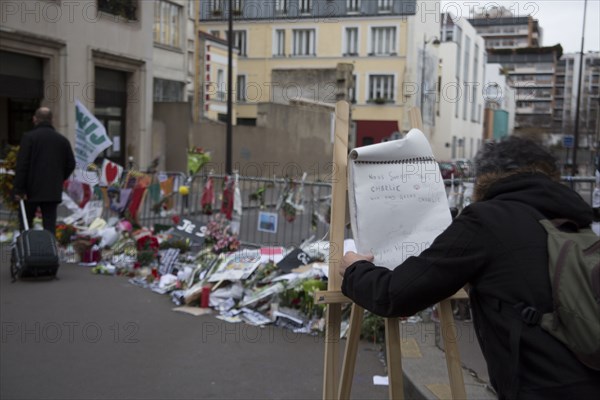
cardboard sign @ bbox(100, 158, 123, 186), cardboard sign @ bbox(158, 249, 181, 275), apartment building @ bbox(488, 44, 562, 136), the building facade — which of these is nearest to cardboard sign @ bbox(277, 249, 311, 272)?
cardboard sign @ bbox(158, 249, 181, 275)

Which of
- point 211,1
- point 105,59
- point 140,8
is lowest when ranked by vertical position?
point 105,59

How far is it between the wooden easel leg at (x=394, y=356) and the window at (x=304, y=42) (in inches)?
1660

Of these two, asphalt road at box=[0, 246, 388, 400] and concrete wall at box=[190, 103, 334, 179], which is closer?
asphalt road at box=[0, 246, 388, 400]

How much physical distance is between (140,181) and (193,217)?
1.26m

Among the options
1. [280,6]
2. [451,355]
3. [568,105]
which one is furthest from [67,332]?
[568,105]

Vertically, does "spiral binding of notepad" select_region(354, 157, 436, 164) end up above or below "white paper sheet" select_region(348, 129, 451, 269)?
above

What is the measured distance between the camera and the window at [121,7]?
19.4 meters

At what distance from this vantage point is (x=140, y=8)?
2109 centimetres

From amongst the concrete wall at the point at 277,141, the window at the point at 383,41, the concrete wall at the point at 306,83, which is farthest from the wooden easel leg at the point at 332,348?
the window at the point at 383,41

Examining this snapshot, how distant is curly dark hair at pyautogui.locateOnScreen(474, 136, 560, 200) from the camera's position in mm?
2248

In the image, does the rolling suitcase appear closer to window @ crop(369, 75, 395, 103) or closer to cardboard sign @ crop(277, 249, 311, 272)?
cardboard sign @ crop(277, 249, 311, 272)

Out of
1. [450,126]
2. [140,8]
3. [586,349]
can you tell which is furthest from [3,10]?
[450,126]

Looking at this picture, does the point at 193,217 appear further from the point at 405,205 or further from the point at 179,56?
the point at 179,56

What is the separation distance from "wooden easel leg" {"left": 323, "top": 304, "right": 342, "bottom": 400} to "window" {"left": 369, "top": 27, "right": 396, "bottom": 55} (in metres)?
41.0
